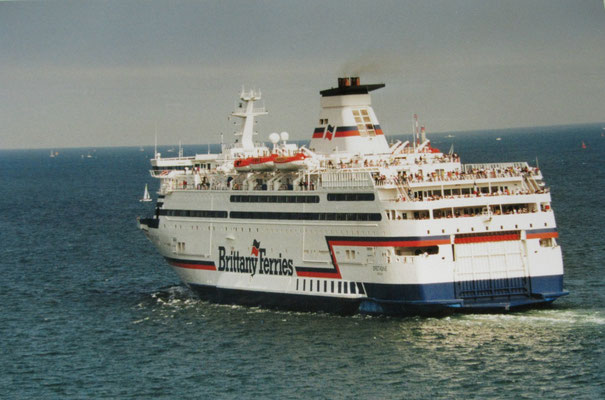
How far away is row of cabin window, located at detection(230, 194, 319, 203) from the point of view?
39531mm

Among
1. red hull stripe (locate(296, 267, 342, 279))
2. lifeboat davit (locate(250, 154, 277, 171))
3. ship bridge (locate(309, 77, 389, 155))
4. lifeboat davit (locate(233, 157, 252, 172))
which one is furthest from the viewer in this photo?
ship bridge (locate(309, 77, 389, 155))

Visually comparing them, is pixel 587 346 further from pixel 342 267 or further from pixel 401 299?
pixel 342 267

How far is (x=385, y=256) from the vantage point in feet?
120

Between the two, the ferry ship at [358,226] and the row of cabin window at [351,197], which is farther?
the row of cabin window at [351,197]

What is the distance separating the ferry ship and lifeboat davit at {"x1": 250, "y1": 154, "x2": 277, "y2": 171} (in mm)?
54

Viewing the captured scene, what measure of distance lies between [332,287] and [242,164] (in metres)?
7.29

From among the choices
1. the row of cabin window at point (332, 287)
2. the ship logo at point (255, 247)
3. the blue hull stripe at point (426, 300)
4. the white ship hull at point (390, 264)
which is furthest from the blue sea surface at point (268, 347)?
the ship logo at point (255, 247)

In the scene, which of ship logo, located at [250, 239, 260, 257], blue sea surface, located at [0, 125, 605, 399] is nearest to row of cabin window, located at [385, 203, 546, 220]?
blue sea surface, located at [0, 125, 605, 399]

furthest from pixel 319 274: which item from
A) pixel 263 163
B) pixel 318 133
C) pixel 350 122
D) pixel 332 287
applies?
pixel 318 133

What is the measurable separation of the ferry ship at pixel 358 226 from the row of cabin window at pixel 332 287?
5cm

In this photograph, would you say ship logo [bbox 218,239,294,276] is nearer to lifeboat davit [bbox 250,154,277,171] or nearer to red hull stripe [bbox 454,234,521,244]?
lifeboat davit [bbox 250,154,277,171]

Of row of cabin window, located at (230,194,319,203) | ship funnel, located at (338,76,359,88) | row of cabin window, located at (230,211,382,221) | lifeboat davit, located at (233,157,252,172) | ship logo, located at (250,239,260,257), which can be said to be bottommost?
ship logo, located at (250,239,260,257)

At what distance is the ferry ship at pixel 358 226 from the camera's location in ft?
119

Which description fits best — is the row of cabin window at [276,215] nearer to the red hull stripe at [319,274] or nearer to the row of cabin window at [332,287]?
the red hull stripe at [319,274]
